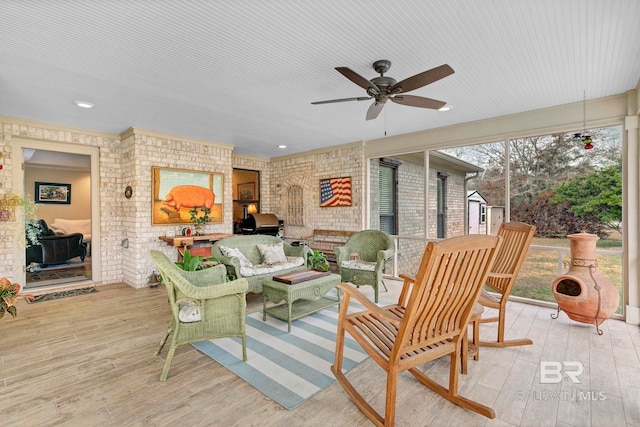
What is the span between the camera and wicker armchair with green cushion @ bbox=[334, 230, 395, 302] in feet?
13.9

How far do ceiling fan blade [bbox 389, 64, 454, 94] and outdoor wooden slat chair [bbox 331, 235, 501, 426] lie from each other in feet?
4.25

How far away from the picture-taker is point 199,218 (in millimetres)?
5578

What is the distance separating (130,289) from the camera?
4.94 m

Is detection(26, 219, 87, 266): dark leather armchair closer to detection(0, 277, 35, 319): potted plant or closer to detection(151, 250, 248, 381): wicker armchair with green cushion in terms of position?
detection(0, 277, 35, 319): potted plant

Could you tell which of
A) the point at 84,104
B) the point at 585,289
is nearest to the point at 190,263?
the point at 84,104

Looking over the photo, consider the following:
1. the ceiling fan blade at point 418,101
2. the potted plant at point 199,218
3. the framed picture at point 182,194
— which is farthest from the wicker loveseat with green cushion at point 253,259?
the ceiling fan blade at point 418,101

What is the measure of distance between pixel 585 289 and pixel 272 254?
3737mm

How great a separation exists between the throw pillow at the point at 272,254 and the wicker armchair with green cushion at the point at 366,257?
831 millimetres

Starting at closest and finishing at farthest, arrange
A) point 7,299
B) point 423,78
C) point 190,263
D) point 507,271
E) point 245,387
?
point 245,387
point 423,78
point 7,299
point 507,271
point 190,263

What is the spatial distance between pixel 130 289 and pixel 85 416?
3411mm

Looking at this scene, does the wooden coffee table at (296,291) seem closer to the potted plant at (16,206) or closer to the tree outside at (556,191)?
the tree outside at (556,191)

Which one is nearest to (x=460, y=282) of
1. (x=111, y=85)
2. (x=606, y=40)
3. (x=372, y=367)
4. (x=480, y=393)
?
(x=480, y=393)

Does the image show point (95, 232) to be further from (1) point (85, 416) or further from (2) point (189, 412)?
(2) point (189, 412)

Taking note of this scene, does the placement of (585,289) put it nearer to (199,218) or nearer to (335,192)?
(335,192)
